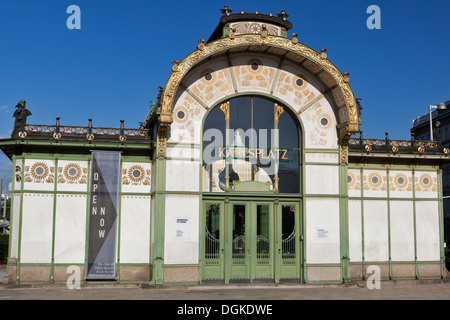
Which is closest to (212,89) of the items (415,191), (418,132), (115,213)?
(115,213)

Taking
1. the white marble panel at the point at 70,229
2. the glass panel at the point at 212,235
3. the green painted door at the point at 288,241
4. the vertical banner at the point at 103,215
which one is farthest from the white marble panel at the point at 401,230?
the white marble panel at the point at 70,229

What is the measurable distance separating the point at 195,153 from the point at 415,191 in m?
9.00

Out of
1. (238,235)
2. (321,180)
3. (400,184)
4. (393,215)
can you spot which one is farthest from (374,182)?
(238,235)

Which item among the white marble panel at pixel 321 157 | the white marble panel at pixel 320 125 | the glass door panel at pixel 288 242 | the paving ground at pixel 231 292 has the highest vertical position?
the white marble panel at pixel 320 125

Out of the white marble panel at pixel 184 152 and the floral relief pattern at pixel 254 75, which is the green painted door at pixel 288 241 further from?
the floral relief pattern at pixel 254 75

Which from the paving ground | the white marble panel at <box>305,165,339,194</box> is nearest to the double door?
the paving ground

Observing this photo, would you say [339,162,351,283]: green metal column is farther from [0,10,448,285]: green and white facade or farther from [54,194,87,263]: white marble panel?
[54,194,87,263]: white marble panel

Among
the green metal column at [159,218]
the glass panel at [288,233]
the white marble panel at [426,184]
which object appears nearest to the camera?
the green metal column at [159,218]

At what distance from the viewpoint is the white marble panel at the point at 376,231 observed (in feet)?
70.0

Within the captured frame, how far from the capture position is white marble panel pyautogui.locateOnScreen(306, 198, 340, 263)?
66.5 ft

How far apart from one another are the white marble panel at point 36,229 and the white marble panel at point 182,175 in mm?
4353

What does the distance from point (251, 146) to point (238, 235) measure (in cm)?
330

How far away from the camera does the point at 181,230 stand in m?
19.4

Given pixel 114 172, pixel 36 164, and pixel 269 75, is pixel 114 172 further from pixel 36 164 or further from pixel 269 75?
pixel 269 75
